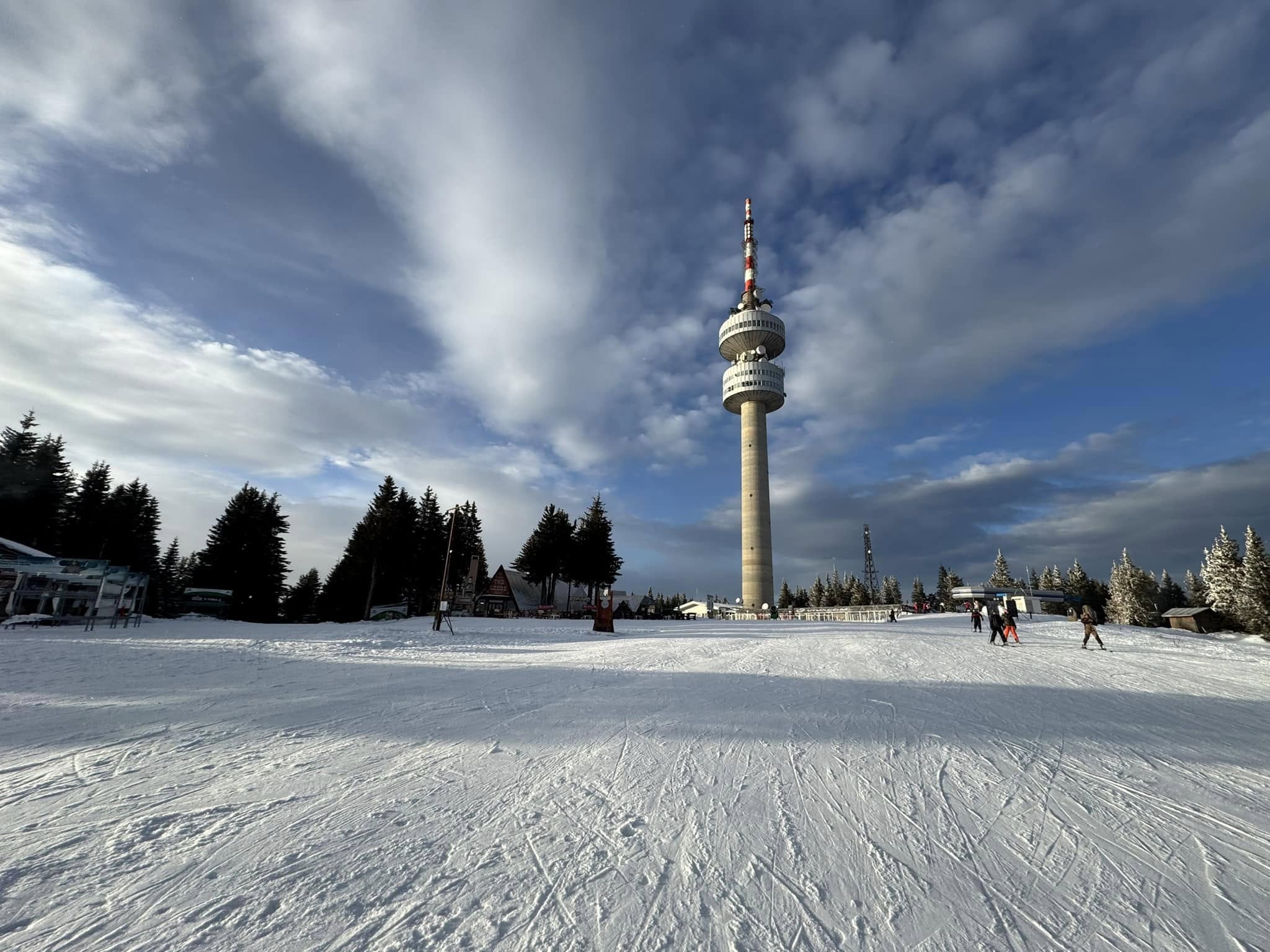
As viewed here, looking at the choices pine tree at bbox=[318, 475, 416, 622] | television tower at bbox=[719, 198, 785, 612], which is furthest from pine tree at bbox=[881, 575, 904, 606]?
pine tree at bbox=[318, 475, 416, 622]

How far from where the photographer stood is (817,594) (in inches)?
4688

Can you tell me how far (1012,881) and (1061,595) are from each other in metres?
64.1

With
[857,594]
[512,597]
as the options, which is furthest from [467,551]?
[857,594]

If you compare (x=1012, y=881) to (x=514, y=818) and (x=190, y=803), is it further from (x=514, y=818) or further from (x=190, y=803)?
(x=190, y=803)

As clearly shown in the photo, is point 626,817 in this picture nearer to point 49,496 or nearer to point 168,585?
point 49,496

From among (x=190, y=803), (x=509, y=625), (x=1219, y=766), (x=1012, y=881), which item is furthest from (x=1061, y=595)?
(x=190, y=803)

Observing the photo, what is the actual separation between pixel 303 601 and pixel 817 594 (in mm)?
99054

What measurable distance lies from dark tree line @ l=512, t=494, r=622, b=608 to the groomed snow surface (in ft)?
149

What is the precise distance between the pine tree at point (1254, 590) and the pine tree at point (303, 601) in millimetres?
75006

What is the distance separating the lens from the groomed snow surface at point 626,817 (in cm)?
298

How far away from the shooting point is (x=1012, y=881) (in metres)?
3.55

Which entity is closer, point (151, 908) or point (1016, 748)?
point (151, 908)

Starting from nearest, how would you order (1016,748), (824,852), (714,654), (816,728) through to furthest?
(824,852)
(1016,748)
(816,728)
(714,654)

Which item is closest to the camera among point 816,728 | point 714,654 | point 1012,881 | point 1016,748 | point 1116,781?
point 1012,881
